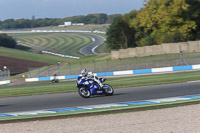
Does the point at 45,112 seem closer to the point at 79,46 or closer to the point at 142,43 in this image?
the point at 142,43

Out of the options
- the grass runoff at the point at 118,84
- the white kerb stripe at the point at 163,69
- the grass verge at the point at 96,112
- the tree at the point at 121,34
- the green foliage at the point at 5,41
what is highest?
the green foliage at the point at 5,41

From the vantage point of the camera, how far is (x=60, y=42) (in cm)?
12925

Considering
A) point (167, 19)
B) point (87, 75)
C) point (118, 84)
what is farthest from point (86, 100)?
point (167, 19)

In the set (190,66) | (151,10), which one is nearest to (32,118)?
(190,66)

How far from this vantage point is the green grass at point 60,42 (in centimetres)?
11134

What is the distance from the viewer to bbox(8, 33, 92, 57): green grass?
111 metres

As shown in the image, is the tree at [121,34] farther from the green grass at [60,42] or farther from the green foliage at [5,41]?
the green foliage at [5,41]

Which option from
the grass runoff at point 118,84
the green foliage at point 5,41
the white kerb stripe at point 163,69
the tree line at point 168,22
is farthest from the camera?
the green foliage at point 5,41

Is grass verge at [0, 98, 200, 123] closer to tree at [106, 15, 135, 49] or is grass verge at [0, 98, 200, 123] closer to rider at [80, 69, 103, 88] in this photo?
rider at [80, 69, 103, 88]

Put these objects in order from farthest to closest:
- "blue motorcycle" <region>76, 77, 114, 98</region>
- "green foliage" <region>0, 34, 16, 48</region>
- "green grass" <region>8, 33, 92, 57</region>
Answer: "green foliage" <region>0, 34, 16, 48</region> → "green grass" <region>8, 33, 92, 57</region> → "blue motorcycle" <region>76, 77, 114, 98</region>

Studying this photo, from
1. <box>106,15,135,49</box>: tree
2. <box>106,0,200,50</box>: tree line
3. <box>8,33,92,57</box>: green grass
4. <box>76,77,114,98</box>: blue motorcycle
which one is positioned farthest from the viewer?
<box>8,33,92,57</box>: green grass

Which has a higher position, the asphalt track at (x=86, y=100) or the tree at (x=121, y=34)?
the tree at (x=121, y=34)

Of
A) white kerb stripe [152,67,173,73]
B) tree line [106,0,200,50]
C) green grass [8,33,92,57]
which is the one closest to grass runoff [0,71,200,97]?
white kerb stripe [152,67,173,73]

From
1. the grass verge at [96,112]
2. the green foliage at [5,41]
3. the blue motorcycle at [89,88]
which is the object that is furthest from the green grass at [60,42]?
the grass verge at [96,112]
